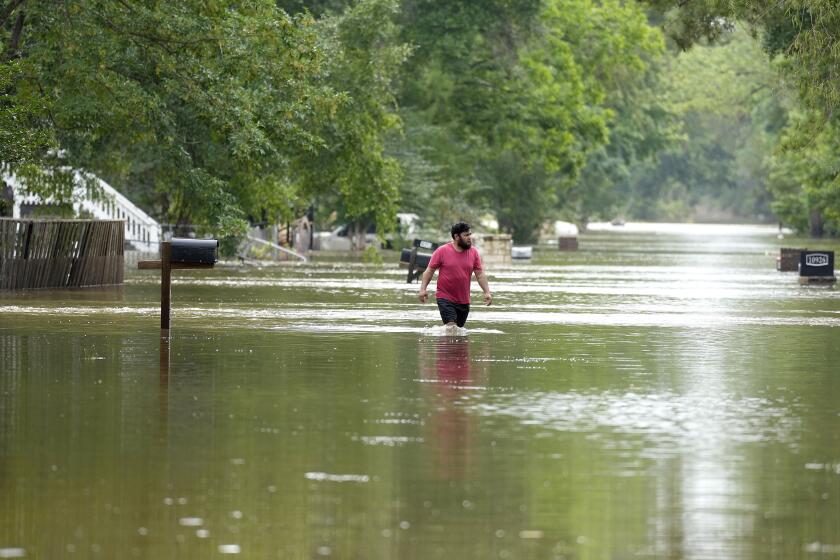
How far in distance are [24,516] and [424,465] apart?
9.40 feet

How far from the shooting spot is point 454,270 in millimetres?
23516

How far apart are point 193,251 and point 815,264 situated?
82.5ft

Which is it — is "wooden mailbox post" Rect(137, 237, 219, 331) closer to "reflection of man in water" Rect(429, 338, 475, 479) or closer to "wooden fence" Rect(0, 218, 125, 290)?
"reflection of man in water" Rect(429, 338, 475, 479)

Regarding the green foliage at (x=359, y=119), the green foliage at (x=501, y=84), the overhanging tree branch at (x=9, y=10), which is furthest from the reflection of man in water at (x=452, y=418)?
the green foliage at (x=501, y=84)

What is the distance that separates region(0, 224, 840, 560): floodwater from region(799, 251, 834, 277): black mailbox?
59.7 feet

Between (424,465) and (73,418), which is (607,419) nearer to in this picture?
(424,465)

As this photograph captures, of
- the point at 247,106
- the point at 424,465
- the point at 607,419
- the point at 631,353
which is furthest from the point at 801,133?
the point at 424,465

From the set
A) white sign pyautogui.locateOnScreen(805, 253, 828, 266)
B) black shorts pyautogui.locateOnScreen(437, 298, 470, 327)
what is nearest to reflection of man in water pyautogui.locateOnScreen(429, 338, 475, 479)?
black shorts pyautogui.locateOnScreen(437, 298, 470, 327)

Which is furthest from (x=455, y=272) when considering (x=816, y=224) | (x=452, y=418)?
(x=816, y=224)

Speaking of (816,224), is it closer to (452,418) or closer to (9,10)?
(9,10)

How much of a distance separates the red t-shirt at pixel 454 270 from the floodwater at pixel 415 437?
0.61 metres

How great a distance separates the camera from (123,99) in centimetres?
3381

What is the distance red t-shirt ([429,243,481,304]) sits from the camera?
23547 millimetres

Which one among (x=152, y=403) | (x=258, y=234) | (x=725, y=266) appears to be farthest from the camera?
(x=258, y=234)
